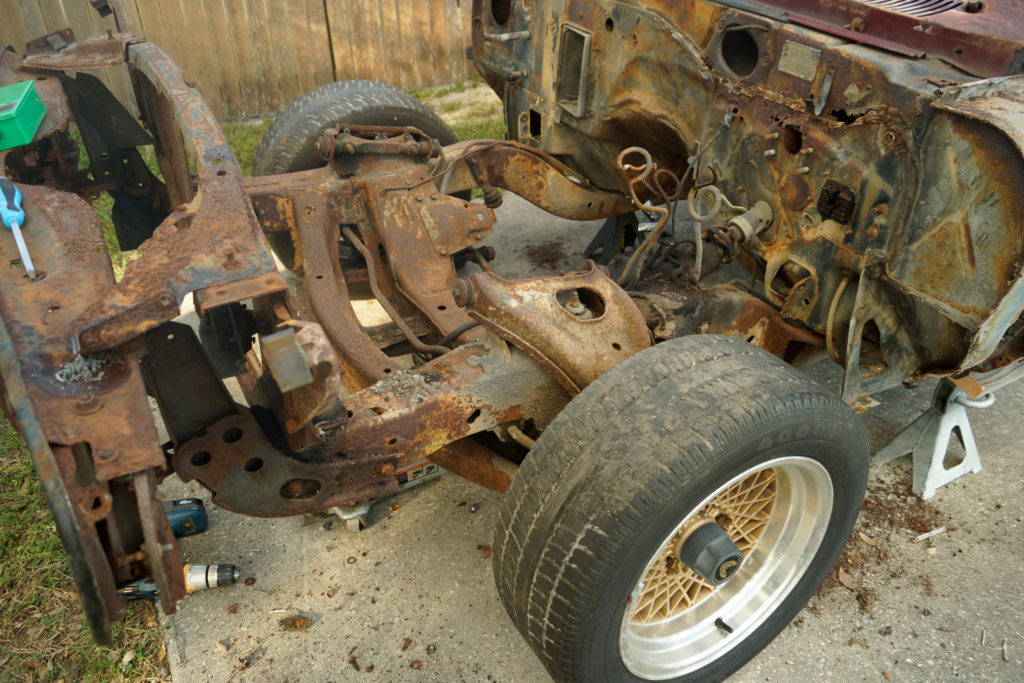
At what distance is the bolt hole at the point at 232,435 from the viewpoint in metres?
1.98

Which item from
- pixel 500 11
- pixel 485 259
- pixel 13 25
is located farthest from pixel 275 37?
pixel 485 259

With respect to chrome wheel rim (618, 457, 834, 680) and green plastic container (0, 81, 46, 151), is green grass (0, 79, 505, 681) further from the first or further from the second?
chrome wheel rim (618, 457, 834, 680)

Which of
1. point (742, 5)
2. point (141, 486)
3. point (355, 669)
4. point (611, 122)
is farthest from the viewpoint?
point (611, 122)

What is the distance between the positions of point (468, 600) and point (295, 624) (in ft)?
1.89

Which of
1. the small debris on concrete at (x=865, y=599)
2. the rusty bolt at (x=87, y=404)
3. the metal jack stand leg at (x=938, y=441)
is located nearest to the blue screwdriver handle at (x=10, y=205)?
the rusty bolt at (x=87, y=404)

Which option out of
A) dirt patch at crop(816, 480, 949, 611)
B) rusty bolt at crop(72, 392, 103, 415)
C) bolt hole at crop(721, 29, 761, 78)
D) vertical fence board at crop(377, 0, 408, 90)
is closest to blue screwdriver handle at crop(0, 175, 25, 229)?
Answer: rusty bolt at crop(72, 392, 103, 415)

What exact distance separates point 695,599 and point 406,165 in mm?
2012

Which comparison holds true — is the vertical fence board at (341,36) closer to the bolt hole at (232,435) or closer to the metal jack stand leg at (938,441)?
the bolt hole at (232,435)

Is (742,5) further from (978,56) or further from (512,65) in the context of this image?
(512,65)

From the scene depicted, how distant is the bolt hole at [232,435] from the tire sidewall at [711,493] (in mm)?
1008

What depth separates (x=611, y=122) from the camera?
3213 millimetres

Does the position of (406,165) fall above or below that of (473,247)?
above

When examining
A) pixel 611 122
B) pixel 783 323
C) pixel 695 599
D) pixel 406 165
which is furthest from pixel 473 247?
pixel 695 599

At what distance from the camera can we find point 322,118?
3.70m
